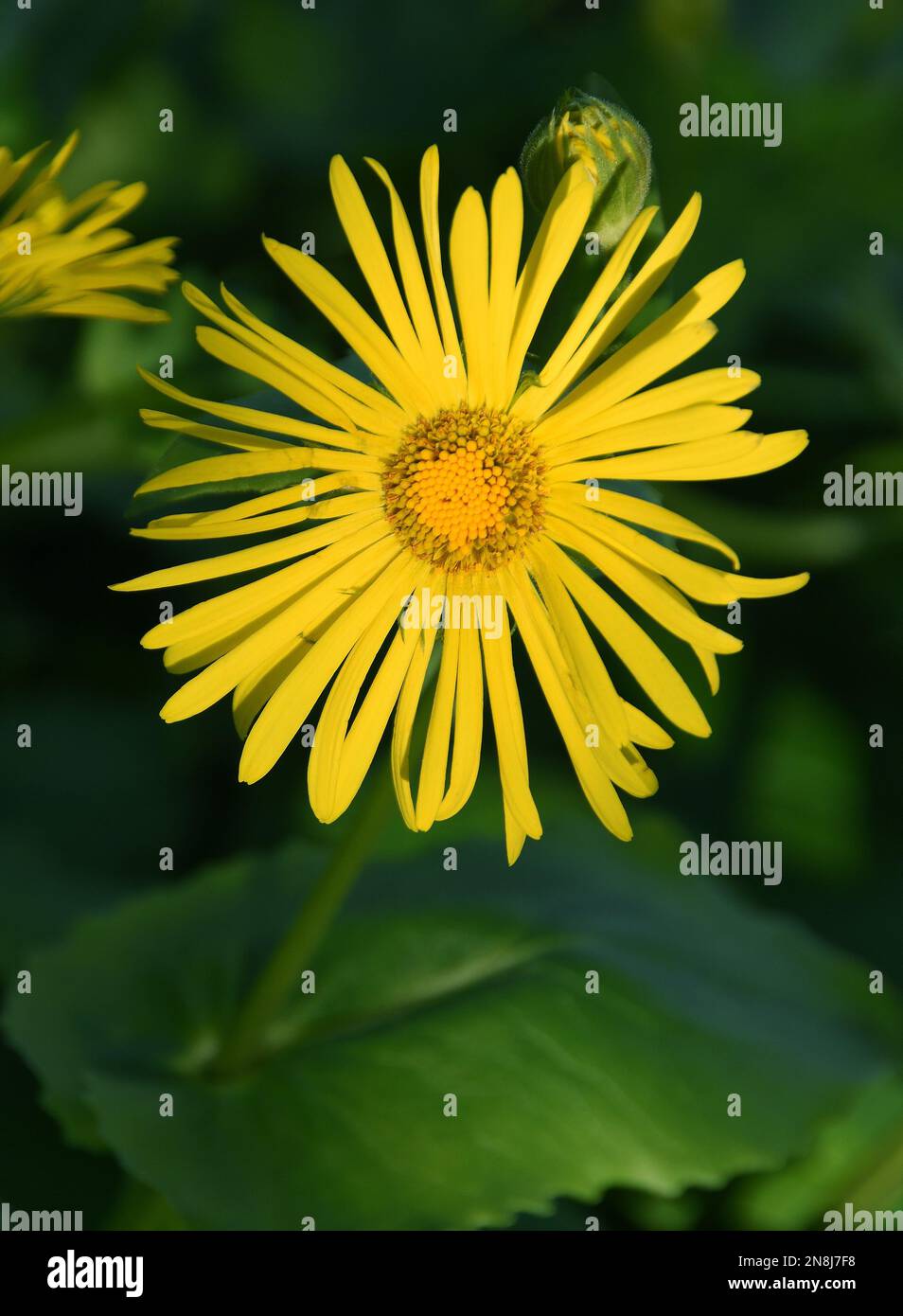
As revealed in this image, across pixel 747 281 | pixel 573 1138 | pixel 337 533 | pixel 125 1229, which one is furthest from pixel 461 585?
pixel 747 281

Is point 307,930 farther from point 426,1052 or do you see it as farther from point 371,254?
point 371,254

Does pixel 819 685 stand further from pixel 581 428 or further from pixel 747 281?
pixel 581 428

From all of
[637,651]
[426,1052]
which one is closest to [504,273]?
[637,651]

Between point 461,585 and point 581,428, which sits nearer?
point 581,428

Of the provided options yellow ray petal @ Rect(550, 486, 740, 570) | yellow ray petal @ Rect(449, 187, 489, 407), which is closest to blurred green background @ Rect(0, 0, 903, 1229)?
yellow ray petal @ Rect(550, 486, 740, 570)

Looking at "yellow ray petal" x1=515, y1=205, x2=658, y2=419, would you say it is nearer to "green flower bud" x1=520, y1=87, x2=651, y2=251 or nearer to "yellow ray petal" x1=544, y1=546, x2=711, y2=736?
"green flower bud" x1=520, y1=87, x2=651, y2=251
